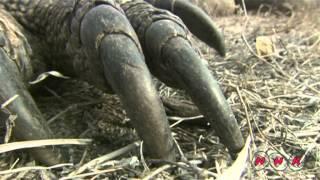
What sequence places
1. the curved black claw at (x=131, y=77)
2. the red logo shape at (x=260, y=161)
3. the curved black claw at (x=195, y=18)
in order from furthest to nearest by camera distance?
1. the curved black claw at (x=195, y=18)
2. the red logo shape at (x=260, y=161)
3. the curved black claw at (x=131, y=77)

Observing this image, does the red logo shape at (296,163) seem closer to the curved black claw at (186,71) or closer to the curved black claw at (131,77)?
the curved black claw at (186,71)

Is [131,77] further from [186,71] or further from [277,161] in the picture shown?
[277,161]

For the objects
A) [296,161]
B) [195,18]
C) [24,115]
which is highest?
[24,115]

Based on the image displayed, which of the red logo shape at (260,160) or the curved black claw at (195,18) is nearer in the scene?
the red logo shape at (260,160)

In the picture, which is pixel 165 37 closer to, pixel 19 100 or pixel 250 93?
pixel 19 100

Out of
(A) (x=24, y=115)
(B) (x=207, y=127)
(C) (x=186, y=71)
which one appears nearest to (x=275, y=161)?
(B) (x=207, y=127)

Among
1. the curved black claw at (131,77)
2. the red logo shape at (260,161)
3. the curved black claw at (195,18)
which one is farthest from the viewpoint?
the curved black claw at (195,18)

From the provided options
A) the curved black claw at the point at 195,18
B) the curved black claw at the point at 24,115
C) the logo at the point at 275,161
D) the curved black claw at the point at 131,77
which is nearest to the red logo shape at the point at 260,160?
the logo at the point at 275,161

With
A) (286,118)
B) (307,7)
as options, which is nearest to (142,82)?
(286,118)
